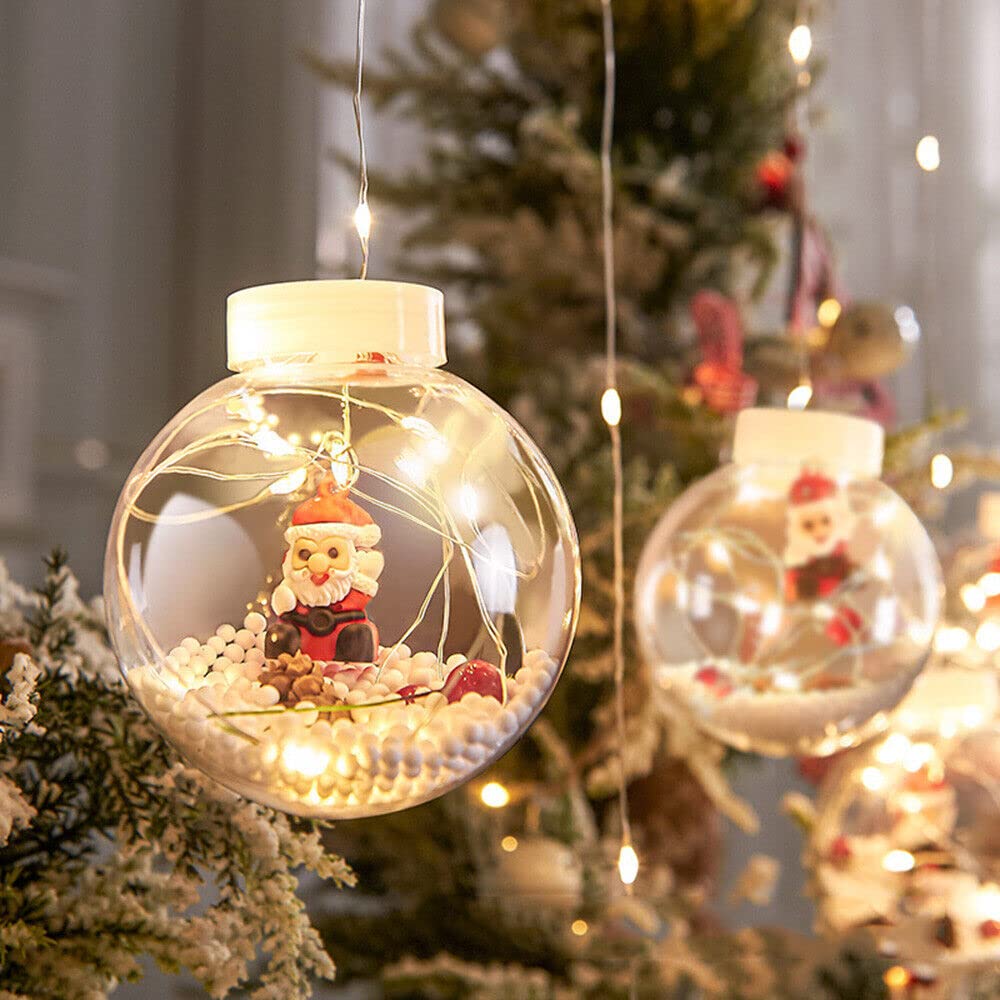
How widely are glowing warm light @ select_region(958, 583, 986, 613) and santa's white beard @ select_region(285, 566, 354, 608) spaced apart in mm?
1094

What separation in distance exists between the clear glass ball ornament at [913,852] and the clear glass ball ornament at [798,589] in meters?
0.37

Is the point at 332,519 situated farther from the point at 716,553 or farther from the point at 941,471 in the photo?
the point at 941,471

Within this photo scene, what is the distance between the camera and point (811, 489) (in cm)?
94

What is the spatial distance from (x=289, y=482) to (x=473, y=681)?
0.40 ft

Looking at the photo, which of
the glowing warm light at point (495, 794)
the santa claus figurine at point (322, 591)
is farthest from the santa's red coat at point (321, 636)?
the glowing warm light at point (495, 794)

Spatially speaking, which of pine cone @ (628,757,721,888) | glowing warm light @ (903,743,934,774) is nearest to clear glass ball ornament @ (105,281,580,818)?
glowing warm light @ (903,743,934,774)

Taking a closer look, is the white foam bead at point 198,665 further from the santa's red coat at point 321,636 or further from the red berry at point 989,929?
the red berry at point 989,929

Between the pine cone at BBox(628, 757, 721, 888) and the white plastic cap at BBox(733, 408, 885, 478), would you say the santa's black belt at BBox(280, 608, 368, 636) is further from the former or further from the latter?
the pine cone at BBox(628, 757, 721, 888)

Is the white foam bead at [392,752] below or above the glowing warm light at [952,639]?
above

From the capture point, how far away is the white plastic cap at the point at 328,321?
2.01 ft

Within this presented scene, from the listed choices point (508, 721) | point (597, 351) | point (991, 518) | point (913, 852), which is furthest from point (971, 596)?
point (508, 721)

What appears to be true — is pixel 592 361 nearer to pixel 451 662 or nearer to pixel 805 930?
pixel 805 930

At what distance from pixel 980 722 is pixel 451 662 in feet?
3.44

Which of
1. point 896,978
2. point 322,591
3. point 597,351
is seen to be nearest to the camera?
point 322,591
